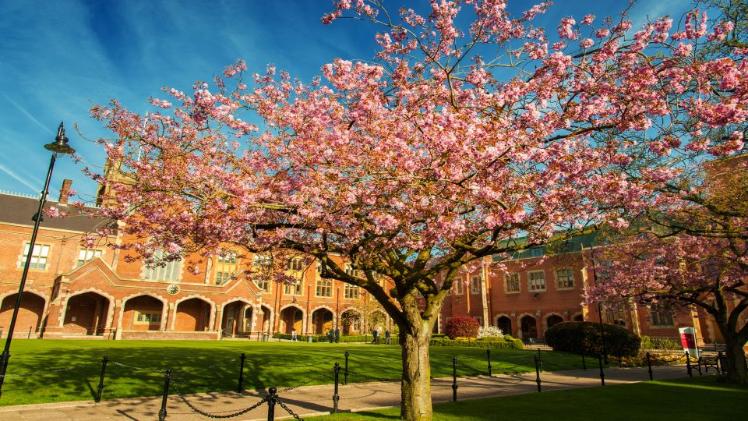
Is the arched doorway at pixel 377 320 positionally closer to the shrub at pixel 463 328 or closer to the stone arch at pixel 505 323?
the shrub at pixel 463 328

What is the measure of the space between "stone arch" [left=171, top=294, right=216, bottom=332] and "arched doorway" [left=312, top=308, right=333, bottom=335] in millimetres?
13985

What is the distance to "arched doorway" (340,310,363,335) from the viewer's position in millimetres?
51216

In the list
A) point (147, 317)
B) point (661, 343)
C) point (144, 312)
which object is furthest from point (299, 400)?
point (661, 343)

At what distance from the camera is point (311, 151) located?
8.66 metres

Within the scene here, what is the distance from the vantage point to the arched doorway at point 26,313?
33.6 m

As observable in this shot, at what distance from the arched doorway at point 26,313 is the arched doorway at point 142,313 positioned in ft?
19.9

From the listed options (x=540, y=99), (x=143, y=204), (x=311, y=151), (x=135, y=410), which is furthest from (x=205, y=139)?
(x=540, y=99)

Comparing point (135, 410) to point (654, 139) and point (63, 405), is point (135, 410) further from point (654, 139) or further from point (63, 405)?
point (654, 139)

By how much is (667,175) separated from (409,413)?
708cm

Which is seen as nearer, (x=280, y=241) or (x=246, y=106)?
(x=280, y=241)

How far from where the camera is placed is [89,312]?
121 ft

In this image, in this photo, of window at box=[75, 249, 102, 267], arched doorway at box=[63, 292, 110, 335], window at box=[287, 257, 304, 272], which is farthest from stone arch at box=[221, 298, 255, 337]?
window at box=[287, 257, 304, 272]

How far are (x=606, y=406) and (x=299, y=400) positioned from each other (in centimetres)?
773

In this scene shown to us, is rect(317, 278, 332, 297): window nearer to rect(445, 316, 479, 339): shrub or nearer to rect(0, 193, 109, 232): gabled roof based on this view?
A: rect(445, 316, 479, 339): shrub
